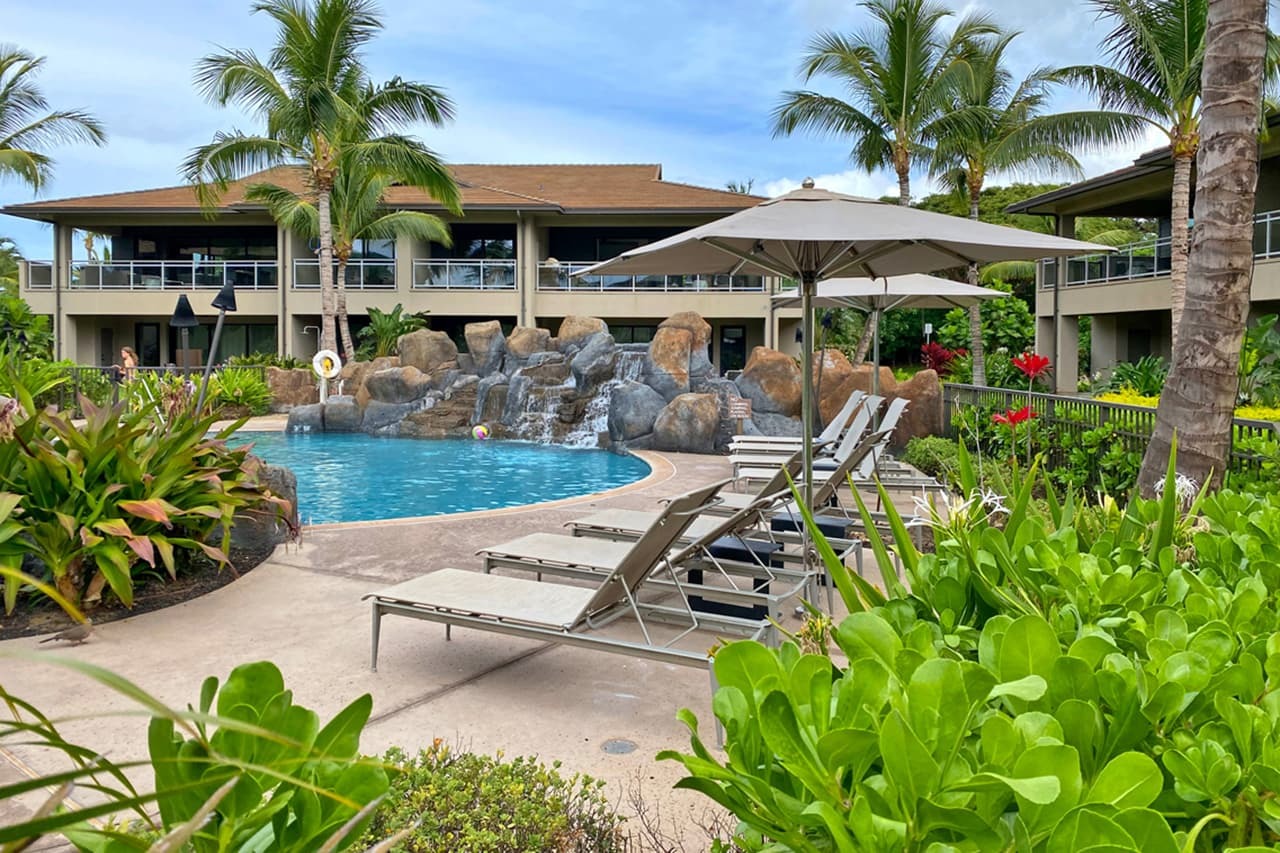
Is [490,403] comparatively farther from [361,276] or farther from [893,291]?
[361,276]

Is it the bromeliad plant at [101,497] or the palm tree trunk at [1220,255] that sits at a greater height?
the palm tree trunk at [1220,255]

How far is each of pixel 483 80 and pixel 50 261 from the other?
15122mm

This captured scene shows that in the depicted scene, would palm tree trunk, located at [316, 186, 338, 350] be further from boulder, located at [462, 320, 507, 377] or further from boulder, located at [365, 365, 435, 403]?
boulder, located at [462, 320, 507, 377]

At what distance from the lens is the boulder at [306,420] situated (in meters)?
20.3

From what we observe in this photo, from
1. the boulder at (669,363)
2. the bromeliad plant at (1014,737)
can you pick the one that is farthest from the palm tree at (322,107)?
the bromeliad plant at (1014,737)

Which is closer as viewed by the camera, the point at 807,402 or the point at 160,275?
the point at 807,402

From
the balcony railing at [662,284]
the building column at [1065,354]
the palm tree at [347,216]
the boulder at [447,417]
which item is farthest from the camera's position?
the balcony railing at [662,284]

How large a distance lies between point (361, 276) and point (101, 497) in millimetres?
25245

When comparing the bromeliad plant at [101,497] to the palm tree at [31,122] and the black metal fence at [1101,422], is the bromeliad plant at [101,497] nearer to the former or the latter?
the black metal fence at [1101,422]

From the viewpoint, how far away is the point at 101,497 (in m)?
5.76

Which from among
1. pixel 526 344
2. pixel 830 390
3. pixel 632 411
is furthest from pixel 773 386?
pixel 526 344

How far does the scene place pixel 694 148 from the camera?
181ft

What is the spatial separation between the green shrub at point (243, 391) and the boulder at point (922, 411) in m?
14.5

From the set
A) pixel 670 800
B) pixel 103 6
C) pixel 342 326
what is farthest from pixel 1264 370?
pixel 342 326
